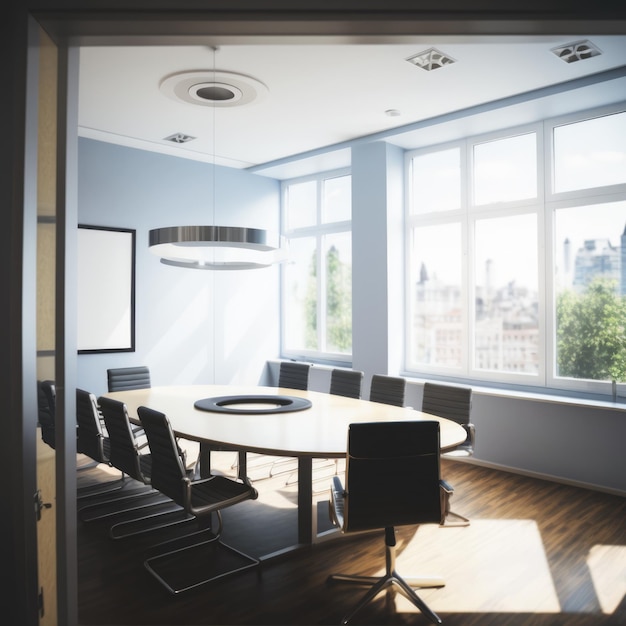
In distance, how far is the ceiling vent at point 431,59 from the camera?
4.68 metres

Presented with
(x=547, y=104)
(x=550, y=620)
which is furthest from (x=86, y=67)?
(x=550, y=620)

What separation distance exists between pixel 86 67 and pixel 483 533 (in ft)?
16.3

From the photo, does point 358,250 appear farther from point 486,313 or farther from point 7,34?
point 7,34

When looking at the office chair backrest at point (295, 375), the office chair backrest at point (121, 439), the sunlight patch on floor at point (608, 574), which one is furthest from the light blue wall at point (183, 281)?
the sunlight patch on floor at point (608, 574)

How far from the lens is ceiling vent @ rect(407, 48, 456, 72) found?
4680 mm

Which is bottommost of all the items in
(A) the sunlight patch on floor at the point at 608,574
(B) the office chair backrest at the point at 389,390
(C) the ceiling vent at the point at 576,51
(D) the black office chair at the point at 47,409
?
(A) the sunlight patch on floor at the point at 608,574

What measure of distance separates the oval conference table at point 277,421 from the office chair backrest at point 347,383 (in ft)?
1.02

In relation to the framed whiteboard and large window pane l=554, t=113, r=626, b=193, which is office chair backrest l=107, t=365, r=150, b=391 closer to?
the framed whiteboard

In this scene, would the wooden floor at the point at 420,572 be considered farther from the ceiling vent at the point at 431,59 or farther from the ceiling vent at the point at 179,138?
the ceiling vent at the point at 179,138

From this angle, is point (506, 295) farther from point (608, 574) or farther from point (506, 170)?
point (608, 574)

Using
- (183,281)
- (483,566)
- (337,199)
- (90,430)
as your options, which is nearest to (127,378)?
(90,430)

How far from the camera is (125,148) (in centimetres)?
738

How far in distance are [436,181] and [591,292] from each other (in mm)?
2354

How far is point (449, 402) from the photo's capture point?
504 centimetres
